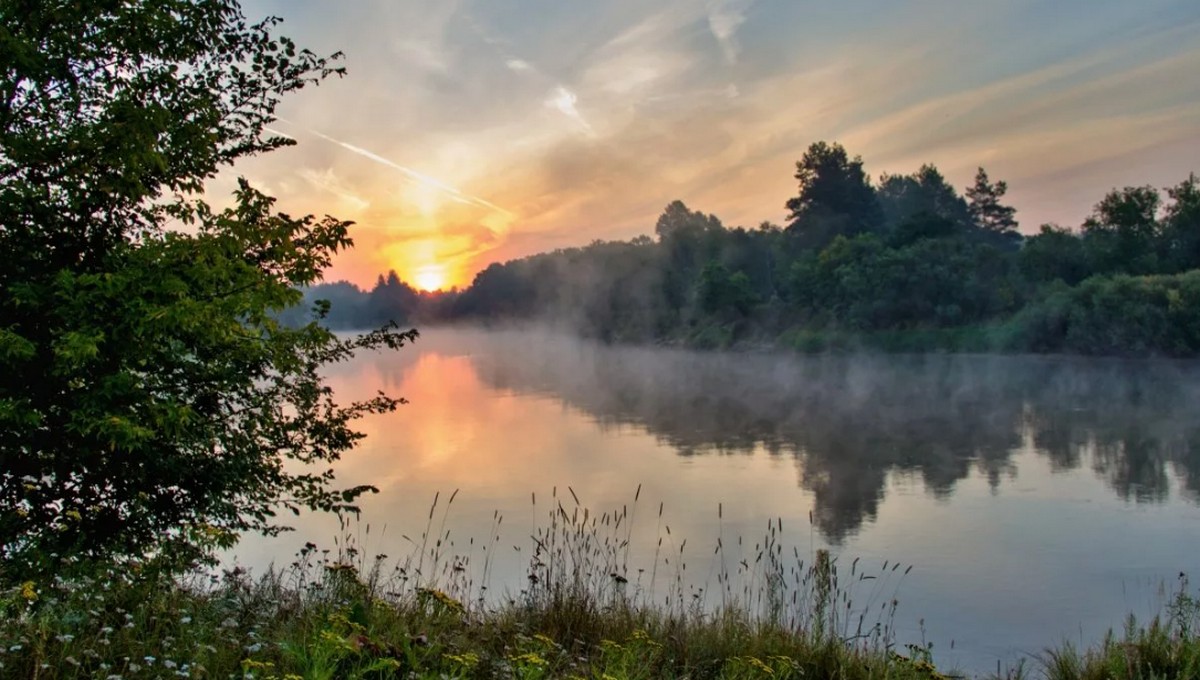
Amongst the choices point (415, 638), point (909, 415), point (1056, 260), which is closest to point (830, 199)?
point (1056, 260)

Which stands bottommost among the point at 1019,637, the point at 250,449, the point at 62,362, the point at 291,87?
the point at 1019,637

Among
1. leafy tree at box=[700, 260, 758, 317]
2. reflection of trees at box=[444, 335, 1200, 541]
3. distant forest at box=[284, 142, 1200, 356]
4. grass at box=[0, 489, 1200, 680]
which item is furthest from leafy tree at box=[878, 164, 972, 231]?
grass at box=[0, 489, 1200, 680]

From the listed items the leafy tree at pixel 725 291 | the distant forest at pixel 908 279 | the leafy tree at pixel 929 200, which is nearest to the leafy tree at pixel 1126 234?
the distant forest at pixel 908 279

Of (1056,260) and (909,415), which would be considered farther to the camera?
(1056,260)

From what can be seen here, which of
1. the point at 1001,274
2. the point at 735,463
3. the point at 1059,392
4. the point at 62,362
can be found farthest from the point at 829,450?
the point at 1001,274

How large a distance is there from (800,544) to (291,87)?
8.67 m

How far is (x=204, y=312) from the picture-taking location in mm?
4469

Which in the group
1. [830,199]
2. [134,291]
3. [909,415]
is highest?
[830,199]

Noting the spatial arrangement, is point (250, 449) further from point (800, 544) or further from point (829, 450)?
point (829, 450)

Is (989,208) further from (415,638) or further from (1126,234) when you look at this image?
(415,638)

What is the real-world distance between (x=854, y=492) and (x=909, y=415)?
38.1 ft

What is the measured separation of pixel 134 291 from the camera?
14.8ft

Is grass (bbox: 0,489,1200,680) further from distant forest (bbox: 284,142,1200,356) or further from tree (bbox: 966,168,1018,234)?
tree (bbox: 966,168,1018,234)

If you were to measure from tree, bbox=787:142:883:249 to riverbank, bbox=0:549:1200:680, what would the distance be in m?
72.4
